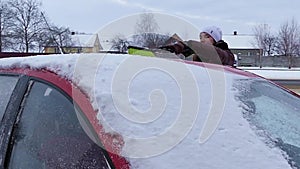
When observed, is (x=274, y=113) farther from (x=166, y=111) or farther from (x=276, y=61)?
(x=276, y=61)

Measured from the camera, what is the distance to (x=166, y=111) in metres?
1.70

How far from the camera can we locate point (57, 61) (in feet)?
6.32

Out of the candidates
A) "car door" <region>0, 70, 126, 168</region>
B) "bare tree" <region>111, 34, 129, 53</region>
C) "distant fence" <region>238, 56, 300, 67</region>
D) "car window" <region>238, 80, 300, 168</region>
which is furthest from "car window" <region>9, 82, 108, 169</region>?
"distant fence" <region>238, 56, 300, 67</region>

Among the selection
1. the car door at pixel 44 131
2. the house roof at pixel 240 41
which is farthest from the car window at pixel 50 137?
the house roof at pixel 240 41

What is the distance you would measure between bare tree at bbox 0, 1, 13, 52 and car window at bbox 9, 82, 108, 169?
29.6 metres

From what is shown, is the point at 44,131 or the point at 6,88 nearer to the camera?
the point at 44,131

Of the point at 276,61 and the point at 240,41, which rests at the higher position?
the point at 240,41

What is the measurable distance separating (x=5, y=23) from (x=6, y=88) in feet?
107

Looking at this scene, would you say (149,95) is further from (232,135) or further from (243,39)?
(243,39)

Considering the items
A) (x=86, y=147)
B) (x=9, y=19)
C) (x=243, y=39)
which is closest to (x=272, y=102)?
(x=86, y=147)

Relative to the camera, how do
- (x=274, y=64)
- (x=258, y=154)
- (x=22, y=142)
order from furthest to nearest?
(x=274, y=64) < (x=22, y=142) < (x=258, y=154)

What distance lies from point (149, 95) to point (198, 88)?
0.91 feet

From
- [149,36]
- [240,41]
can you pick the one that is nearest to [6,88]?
[149,36]

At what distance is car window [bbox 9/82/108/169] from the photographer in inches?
62.3
